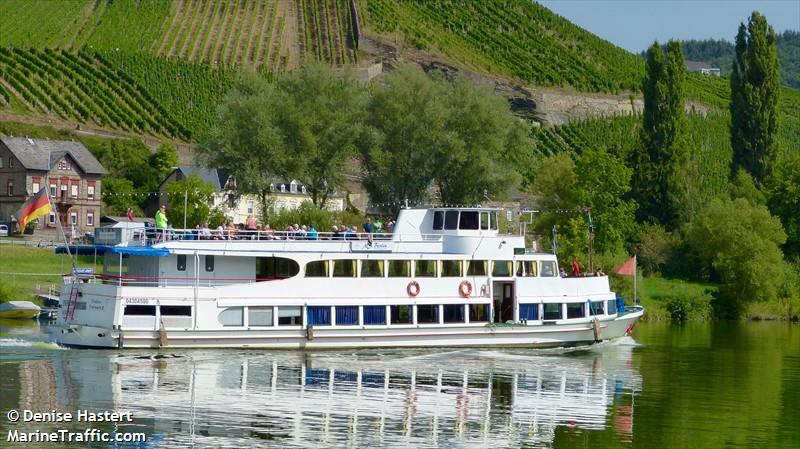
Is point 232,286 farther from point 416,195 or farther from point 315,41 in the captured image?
point 315,41

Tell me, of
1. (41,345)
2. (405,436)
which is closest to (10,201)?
(41,345)

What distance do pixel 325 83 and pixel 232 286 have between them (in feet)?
104

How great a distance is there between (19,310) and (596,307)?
2658 centimetres

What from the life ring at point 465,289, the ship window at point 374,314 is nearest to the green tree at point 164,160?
the life ring at point 465,289

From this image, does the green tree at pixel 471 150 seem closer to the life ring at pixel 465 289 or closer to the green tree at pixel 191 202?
the green tree at pixel 191 202

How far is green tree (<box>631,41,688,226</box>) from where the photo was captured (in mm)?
90125

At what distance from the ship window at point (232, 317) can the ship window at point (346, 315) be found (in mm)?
3657

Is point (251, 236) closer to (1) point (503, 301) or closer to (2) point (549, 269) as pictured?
(1) point (503, 301)

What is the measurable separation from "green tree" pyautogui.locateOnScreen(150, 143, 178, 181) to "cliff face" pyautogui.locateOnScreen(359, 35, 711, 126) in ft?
117

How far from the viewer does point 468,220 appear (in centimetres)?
4872

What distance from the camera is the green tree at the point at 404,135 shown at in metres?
73.2

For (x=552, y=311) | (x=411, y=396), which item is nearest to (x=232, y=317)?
(x=411, y=396)

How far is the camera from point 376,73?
137 meters

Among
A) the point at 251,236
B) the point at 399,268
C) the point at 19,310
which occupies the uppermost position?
the point at 251,236
